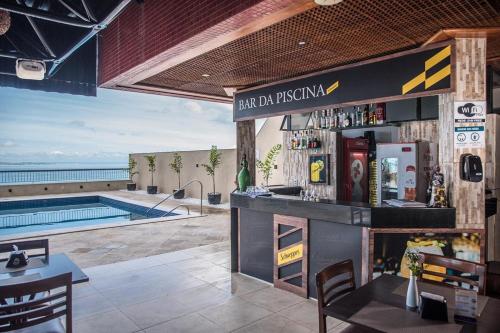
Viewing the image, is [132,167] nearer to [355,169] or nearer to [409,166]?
Answer: [355,169]

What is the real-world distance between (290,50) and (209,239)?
13.7 feet

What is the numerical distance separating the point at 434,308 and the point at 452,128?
7.50 feet

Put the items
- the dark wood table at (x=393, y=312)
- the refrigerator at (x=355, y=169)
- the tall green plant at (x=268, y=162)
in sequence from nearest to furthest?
the dark wood table at (x=393, y=312), the refrigerator at (x=355, y=169), the tall green plant at (x=268, y=162)

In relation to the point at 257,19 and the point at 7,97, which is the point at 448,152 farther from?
the point at 7,97

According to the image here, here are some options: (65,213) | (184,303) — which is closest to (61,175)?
(65,213)

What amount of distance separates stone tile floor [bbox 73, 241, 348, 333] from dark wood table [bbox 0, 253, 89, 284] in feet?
2.49

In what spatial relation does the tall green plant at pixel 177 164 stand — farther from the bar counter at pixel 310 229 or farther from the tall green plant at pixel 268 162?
the bar counter at pixel 310 229

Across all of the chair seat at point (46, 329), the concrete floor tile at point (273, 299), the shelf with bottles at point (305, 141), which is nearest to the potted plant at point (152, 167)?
the shelf with bottles at point (305, 141)

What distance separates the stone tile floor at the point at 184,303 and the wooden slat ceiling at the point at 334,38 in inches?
108

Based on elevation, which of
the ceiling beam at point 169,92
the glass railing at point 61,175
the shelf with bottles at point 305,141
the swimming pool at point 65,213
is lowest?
the swimming pool at point 65,213

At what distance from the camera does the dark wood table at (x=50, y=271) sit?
234cm

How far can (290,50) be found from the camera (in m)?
3.61

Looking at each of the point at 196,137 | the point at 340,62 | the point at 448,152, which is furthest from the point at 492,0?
the point at 196,137

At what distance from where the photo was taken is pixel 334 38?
10.7 feet
